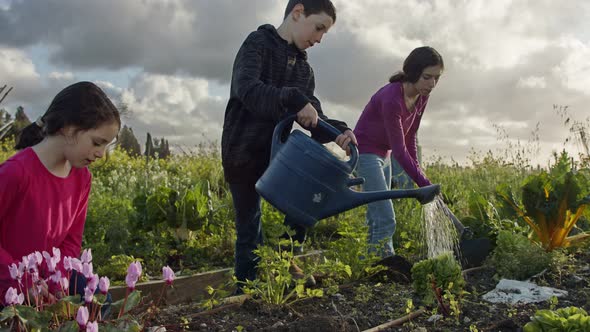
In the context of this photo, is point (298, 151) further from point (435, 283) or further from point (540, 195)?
point (540, 195)

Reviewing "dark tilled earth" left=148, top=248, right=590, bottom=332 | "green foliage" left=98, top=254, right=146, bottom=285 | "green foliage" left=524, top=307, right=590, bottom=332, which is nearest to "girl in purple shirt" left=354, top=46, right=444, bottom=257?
"dark tilled earth" left=148, top=248, right=590, bottom=332

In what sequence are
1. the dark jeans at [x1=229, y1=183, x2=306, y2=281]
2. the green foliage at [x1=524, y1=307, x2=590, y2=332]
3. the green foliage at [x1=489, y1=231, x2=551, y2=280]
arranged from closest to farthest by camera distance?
the green foliage at [x1=524, y1=307, x2=590, y2=332], the dark jeans at [x1=229, y1=183, x2=306, y2=281], the green foliage at [x1=489, y1=231, x2=551, y2=280]

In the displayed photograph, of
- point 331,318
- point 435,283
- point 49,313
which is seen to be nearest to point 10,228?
point 49,313

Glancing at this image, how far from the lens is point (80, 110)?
256cm

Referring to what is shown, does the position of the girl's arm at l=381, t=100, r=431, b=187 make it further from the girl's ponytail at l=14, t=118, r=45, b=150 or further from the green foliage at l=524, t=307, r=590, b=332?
the girl's ponytail at l=14, t=118, r=45, b=150

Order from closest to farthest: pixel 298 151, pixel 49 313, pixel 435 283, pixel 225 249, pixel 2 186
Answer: pixel 49 313 → pixel 2 186 → pixel 298 151 → pixel 435 283 → pixel 225 249

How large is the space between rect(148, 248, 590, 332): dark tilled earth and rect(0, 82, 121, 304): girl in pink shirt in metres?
0.69

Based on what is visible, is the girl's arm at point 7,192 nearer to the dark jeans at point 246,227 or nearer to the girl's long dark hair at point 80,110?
the girl's long dark hair at point 80,110

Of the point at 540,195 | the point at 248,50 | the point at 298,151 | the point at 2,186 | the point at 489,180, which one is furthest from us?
the point at 489,180

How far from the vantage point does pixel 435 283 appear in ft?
10.5

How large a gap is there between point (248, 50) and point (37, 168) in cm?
133

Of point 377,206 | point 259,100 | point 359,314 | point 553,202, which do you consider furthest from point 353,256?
point 553,202

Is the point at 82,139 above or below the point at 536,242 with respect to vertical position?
above

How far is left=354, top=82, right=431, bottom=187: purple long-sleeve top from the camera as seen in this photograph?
159 inches
